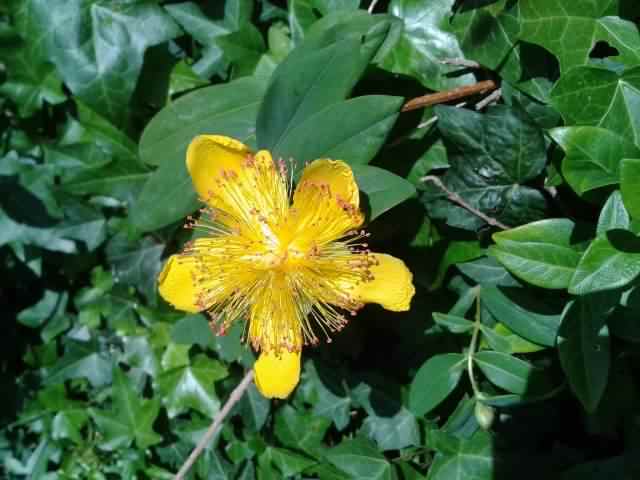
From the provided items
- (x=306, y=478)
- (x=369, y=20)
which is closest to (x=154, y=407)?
(x=306, y=478)

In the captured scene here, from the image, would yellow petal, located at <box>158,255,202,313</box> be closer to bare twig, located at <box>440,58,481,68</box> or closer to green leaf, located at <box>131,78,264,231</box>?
green leaf, located at <box>131,78,264,231</box>

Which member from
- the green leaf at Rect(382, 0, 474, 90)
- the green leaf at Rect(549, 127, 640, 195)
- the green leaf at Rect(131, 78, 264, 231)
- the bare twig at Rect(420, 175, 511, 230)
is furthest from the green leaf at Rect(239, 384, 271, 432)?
the green leaf at Rect(549, 127, 640, 195)

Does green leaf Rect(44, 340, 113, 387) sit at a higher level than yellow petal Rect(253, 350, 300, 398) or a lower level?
lower

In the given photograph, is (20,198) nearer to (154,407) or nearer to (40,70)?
(40,70)

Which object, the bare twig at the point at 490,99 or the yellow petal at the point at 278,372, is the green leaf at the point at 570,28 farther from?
the yellow petal at the point at 278,372

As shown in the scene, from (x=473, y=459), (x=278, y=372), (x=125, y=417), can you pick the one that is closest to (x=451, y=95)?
(x=278, y=372)

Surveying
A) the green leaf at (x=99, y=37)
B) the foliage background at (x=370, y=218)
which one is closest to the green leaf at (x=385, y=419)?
the foliage background at (x=370, y=218)
